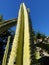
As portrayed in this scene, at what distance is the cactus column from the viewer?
1146mm

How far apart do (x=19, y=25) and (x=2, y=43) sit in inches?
Answer: 618

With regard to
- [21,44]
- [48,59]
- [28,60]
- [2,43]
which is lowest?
[28,60]

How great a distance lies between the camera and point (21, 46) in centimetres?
121

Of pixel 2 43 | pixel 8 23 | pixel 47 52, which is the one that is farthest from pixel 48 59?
pixel 2 43

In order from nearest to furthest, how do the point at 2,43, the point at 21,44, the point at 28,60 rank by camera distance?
the point at 28,60, the point at 21,44, the point at 2,43

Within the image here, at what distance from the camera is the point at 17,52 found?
1.18m

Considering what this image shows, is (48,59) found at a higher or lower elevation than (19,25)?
higher

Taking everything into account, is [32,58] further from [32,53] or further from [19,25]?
[19,25]

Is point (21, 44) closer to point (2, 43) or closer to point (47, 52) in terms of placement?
point (47, 52)

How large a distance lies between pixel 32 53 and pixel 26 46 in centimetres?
7

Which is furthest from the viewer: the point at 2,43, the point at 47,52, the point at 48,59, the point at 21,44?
the point at 2,43

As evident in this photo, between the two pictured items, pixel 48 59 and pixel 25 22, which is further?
pixel 48 59

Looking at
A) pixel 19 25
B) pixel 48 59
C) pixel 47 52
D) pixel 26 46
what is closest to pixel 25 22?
pixel 19 25

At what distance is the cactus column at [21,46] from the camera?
3.76 ft
